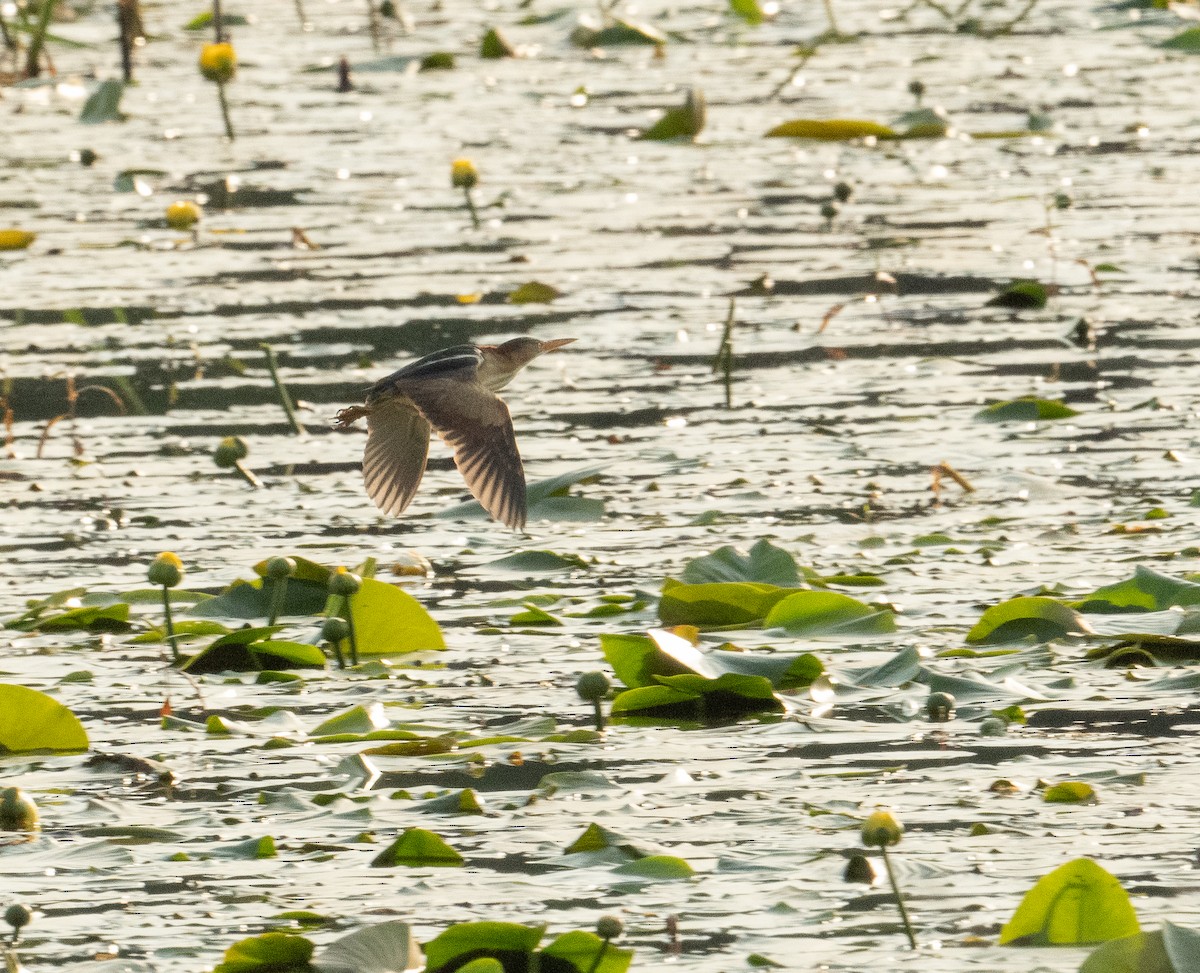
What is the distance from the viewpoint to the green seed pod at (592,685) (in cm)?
400

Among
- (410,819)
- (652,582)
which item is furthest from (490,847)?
(652,582)

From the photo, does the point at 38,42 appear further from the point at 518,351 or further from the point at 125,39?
the point at 518,351

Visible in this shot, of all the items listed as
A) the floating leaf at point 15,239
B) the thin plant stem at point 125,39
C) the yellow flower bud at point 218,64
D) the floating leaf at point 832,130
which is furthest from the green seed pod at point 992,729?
the thin plant stem at point 125,39

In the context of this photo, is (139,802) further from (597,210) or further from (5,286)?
(597,210)

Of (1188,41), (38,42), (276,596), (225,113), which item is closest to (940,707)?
(276,596)

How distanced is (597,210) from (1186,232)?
6.67ft

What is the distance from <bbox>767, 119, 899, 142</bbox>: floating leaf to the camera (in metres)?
9.88

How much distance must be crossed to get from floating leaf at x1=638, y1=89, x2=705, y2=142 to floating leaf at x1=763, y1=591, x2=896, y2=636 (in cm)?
559

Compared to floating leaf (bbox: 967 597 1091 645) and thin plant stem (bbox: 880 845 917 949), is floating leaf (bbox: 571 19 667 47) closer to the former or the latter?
floating leaf (bbox: 967 597 1091 645)

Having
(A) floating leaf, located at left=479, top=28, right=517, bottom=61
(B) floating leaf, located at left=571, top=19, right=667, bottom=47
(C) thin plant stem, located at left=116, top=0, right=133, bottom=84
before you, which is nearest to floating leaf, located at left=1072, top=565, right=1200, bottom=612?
(C) thin plant stem, located at left=116, top=0, right=133, bottom=84

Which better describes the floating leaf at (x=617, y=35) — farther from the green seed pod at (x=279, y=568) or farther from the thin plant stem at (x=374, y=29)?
the green seed pod at (x=279, y=568)

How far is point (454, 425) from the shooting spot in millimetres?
4809

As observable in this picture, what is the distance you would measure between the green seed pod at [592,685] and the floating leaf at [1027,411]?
2.34 meters

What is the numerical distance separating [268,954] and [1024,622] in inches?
72.5
